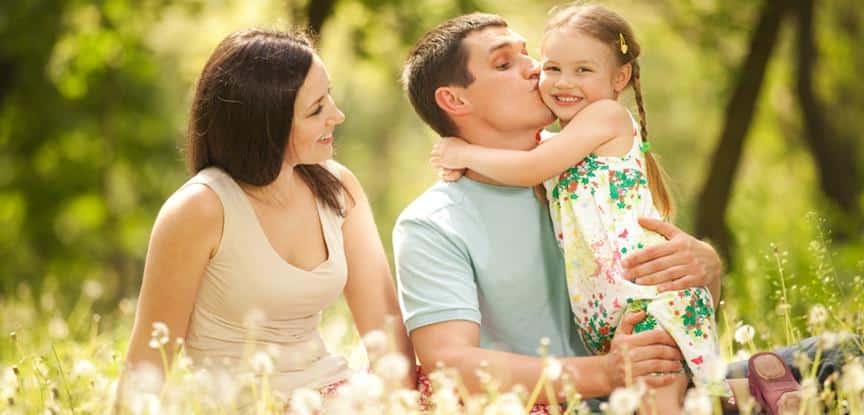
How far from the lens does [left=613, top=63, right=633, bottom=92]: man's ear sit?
11.5ft

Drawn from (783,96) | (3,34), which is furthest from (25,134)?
(783,96)

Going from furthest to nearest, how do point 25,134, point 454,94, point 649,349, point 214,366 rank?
point 25,134, point 454,94, point 214,366, point 649,349

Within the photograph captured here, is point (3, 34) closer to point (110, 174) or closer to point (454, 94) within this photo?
point (110, 174)

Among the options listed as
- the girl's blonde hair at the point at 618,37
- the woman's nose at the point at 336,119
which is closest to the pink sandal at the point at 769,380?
the girl's blonde hair at the point at 618,37

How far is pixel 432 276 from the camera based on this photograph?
3352 millimetres

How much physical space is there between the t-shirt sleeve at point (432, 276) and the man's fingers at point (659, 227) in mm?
535

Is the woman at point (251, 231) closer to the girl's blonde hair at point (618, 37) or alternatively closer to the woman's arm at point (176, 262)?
the woman's arm at point (176, 262)

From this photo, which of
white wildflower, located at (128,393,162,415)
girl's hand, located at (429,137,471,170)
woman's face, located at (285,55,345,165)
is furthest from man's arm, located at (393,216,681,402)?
white wildflower, located at (128,393,162,415)

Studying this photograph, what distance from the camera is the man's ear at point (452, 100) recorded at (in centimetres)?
361

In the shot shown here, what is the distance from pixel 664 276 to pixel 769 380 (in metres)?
0.41

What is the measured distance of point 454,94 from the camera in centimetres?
363

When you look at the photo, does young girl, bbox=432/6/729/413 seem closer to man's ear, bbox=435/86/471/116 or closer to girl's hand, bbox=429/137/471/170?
girl's hand, bbox=429/137/471/170

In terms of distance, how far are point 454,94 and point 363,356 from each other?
1284 mm

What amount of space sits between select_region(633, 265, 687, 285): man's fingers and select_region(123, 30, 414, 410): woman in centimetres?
78
